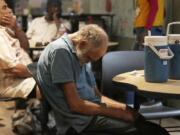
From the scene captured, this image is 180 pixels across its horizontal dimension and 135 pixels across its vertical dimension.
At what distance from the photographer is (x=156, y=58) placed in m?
1.62

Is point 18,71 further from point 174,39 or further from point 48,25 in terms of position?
point 48,25

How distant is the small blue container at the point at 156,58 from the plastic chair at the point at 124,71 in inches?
21.6

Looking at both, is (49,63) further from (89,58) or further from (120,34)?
(120,34)

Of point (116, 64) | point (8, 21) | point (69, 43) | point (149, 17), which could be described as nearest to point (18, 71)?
point (8, 21)

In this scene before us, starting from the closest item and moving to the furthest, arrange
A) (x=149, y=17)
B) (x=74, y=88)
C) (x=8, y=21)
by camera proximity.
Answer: (x=74, y=88) < (x=8, y=21) < (x=149, y=17)

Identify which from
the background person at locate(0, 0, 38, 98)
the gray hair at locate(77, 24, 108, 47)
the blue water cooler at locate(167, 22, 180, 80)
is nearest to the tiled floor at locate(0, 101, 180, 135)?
the background person at locate(0, 0, 38, 98)

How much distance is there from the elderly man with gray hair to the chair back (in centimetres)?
61

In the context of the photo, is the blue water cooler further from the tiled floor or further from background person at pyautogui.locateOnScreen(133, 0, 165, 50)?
background person at pyautogui.locateOnScreen(133, 0, 165, 50)

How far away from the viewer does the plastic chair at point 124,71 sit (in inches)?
87.7

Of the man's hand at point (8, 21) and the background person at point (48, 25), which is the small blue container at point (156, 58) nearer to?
the man's hand at point (8, 21)

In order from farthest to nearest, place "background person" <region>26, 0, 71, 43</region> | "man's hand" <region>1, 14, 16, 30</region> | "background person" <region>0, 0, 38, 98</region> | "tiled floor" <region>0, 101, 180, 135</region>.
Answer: "background person" <region>26, 0, 71, 43</region> → "tiled floor" <region>0, 101, 180, 135</region> → "man's hand" <region>1, 14, 16, 30</region> → "background person" <region>0, 0, 38, 98</region>

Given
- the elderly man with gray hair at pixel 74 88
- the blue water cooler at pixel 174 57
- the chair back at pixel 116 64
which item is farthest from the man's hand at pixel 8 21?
the blue water cooler at pixel 174 57

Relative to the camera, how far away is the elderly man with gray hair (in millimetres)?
1532

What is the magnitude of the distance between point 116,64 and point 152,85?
0.72 metres
